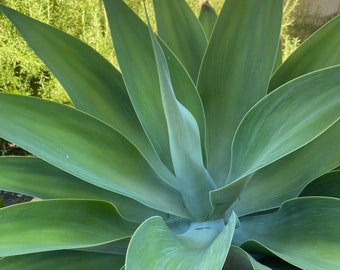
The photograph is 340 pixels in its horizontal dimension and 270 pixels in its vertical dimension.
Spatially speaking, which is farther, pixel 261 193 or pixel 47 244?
pixel 261 193

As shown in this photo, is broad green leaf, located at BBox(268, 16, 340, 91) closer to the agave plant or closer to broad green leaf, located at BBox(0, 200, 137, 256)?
the agave plant

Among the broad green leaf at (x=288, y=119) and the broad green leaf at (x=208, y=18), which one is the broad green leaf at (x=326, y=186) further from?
the broad green leaf at (x=208, y=18)

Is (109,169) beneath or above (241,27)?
beneath

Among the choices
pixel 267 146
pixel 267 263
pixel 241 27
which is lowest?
pixel 267 263

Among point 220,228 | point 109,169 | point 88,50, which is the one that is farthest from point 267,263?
point 88,50

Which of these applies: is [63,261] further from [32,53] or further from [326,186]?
[32,53]

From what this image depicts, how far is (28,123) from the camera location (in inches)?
18.0

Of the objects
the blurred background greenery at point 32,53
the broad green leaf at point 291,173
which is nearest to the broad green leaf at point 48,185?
the broad green leaf at point 291,173

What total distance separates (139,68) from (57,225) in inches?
8.4

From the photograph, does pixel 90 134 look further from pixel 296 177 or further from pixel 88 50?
pixel 296 177

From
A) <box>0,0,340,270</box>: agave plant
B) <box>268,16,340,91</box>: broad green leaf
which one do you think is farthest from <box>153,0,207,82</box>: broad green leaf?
<box>268,16,340,91</box>: broad green leaf

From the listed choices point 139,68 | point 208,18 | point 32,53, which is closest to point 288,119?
point 139,68

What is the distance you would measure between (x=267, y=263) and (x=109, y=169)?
0.63 ft

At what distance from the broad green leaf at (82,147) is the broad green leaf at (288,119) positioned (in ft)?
0.35
